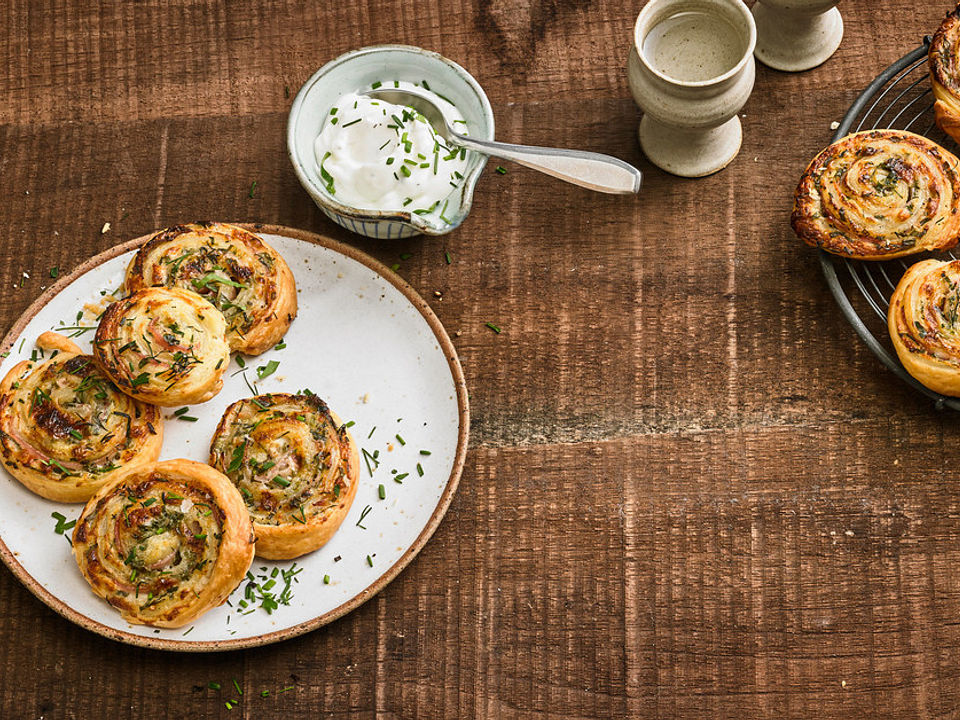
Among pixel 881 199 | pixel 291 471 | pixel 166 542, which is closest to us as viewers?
pixel 166 542

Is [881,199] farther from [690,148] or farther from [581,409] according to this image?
[581,409]

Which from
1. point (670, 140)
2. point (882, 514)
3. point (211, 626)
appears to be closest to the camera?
point (211, 626)

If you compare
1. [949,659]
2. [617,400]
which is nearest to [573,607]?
[617,400]

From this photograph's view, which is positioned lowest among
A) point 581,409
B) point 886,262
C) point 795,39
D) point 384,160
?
point 581,409

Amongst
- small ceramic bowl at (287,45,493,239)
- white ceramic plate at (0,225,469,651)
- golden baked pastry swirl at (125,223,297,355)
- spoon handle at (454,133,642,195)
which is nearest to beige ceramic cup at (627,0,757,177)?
spoon handle at (454,133,642,195)

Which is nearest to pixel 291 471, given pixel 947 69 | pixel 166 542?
pixel 166 542

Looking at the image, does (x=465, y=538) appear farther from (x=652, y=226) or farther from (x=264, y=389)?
(x=652, y=226)

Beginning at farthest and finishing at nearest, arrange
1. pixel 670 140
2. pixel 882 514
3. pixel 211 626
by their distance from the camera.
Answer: pixel 670 140
pixel 882 514
pixel 211 626
